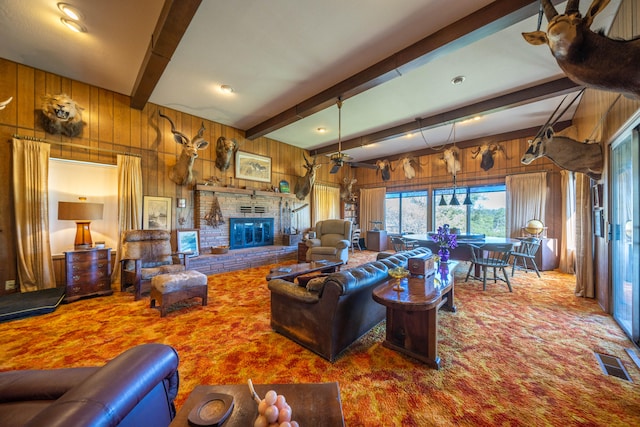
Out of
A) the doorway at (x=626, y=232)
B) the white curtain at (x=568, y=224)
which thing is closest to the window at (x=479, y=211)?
the white curtain at (x=568, y=224)

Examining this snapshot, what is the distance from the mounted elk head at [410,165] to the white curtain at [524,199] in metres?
2.41

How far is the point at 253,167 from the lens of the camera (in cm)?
628

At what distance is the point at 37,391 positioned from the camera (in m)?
1.04

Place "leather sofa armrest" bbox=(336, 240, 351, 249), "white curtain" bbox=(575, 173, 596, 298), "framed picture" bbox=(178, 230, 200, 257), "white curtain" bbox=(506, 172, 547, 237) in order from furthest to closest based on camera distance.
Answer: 1. "white curtain" bbox=(506, 172, 547, 237)
2. "leather sofa armrest" bbox=(336, 240, 351, 249)
3. "framed picture" bbox=(178, 230, 200, 257)
4. "white curtain" bbox=(575, 173, 596, 298)

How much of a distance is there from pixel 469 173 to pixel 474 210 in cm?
108

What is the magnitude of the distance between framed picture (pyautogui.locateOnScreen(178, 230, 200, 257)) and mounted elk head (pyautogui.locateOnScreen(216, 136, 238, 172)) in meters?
1.62

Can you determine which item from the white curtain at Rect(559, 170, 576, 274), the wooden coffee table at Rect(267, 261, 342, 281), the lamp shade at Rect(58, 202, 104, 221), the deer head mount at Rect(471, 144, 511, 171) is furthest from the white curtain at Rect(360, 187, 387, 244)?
the lamp shade at Rect(58, 202, 104, 221)

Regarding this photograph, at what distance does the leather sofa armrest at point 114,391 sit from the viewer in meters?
0.72

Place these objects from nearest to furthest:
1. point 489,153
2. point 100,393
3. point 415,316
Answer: point 100,393 < point 415,316 < point 489,153

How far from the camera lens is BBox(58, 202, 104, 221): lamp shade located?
326cm

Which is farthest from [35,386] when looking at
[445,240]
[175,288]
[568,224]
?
[568,224]

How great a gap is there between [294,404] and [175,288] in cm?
258

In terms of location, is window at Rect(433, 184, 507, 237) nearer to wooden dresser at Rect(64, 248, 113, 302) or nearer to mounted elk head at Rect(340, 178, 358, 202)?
mounted elk head at Rect(340, 178, 358, 202)

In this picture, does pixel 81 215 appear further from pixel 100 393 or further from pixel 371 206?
pixel 371 206
